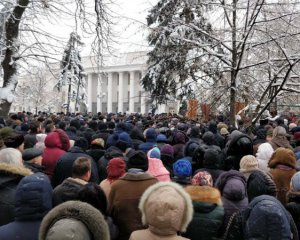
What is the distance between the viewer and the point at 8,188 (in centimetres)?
417

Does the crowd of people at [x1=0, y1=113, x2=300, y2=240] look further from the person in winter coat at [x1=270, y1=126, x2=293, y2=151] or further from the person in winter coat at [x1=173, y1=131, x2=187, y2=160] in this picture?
the person in winter coat at [x1=173, y1=131, x2=187, y2=160]

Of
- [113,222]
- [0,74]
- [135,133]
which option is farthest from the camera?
[0,74]

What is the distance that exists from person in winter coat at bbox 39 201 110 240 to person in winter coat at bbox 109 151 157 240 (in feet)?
4.95

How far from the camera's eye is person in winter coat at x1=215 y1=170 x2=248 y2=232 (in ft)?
13.6

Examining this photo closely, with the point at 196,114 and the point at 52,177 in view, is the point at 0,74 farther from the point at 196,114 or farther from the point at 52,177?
the point at 52,177

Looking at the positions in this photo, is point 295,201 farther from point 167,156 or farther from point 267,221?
point 167,156

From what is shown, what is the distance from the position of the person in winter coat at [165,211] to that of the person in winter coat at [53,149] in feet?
12.4

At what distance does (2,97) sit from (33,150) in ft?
19.4

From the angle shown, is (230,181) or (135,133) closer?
(230,181)

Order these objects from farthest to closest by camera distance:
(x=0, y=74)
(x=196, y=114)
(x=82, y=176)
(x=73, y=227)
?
(x=0, y=74) < (x=196, y=114) < (x=82, y=176) < (x=73, y=227)

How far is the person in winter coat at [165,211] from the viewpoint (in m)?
2.82

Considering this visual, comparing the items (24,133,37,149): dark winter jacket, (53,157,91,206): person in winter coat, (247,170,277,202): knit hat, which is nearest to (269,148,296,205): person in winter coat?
(247,170,277,202): knit hat

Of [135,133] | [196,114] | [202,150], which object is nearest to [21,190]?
[202,150]

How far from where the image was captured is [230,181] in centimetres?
428
